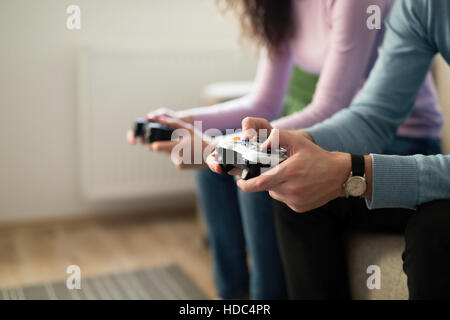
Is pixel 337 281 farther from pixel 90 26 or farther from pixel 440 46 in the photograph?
pixel 90 26

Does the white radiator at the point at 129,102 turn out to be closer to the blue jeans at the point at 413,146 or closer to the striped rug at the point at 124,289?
the striped rug at the point at 124,289

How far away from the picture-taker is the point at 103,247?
167 centimetres

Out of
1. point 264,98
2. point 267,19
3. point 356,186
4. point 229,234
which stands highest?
point 267,19

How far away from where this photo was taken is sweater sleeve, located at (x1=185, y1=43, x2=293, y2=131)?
1.15 metres

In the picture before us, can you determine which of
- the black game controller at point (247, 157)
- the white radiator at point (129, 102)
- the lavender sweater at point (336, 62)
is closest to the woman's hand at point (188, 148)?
the lavender sweater at point (336, 62)

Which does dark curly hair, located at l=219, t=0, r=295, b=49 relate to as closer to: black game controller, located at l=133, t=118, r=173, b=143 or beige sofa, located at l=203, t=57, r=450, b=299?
black game controller, located at l=133, t=118, r=173, b=143

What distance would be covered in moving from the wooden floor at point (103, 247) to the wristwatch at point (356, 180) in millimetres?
754

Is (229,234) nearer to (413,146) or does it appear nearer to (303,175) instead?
(413,146)

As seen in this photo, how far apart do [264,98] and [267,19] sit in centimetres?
17

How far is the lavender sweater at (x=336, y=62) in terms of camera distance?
3.07ft

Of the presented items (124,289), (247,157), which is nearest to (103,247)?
(124,289)

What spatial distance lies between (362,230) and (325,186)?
19 centimetres

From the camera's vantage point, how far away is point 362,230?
0.82 meters

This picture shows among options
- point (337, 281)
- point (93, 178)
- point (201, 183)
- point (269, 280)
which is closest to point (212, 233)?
point (201, 183)
